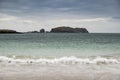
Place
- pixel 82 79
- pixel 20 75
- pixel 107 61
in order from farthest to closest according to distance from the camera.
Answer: pixel 107 61 < pixel 20 75 < pixel 82 79

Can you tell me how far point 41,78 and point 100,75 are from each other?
199 centimetres

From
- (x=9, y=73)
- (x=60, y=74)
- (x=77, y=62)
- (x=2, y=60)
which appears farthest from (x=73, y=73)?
(x=2, y=60)

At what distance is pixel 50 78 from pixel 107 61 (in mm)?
4510

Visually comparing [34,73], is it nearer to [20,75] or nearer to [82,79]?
[20,75]

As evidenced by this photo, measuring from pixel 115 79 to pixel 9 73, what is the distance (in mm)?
3559

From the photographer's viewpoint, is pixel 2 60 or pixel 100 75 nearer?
pixel 100 75

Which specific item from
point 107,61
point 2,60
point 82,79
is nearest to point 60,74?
point 82,79

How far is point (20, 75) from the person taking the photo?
675 cm

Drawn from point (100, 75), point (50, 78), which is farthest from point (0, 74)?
point (100, 75)

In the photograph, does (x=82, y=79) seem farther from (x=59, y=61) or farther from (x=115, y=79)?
(x=59, y=61)

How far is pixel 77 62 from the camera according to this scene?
10.1m

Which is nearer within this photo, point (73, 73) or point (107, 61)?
point (73, 73)

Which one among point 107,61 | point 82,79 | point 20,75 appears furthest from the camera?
point 107,61

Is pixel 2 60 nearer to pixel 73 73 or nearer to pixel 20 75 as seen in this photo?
pixel 20 75
